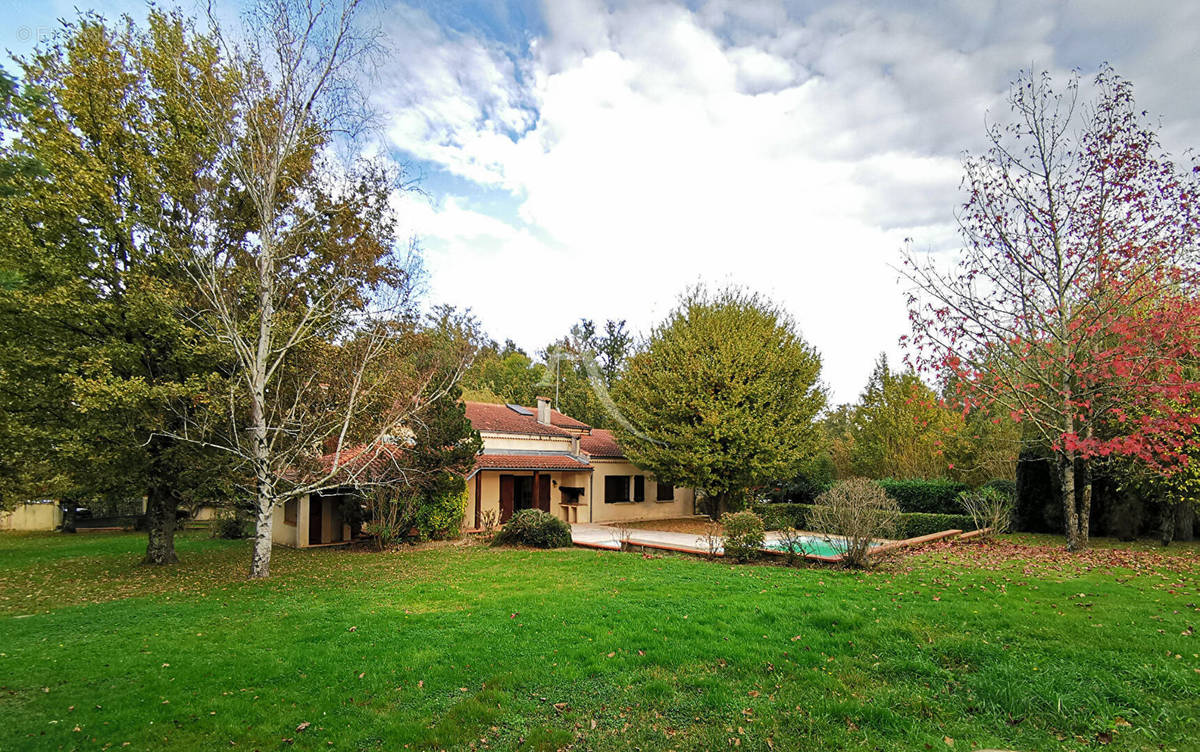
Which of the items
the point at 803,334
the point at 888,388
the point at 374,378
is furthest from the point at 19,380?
the point at 888,388

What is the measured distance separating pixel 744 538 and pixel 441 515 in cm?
877

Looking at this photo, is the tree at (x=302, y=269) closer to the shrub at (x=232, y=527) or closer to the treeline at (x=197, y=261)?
the treeline at (x=197, y=261)

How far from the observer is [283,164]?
38.0ft

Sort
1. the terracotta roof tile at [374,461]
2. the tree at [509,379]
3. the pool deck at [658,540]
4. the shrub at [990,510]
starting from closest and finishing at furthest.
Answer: the pool deck at [658,540] < the terracotta roof tile at [374,461] < the shrub at [990,510] < the tree at [509,379]

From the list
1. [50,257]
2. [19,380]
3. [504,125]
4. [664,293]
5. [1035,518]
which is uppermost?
[504,125]

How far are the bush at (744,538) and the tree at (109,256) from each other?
35.7ft

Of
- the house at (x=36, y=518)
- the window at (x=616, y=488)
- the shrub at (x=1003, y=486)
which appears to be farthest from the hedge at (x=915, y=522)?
the house at (x=36, y=518)

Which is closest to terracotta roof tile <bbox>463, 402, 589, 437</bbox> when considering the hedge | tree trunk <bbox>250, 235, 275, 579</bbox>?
the hedge

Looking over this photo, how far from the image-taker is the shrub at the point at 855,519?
9.60 m

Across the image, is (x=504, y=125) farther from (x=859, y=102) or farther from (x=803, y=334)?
(x=803, y=334)

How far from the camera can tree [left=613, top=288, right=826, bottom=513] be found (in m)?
19.5

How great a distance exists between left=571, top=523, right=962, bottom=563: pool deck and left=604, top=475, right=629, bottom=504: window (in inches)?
76.6

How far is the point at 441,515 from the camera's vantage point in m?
15.9

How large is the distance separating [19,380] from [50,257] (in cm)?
242
